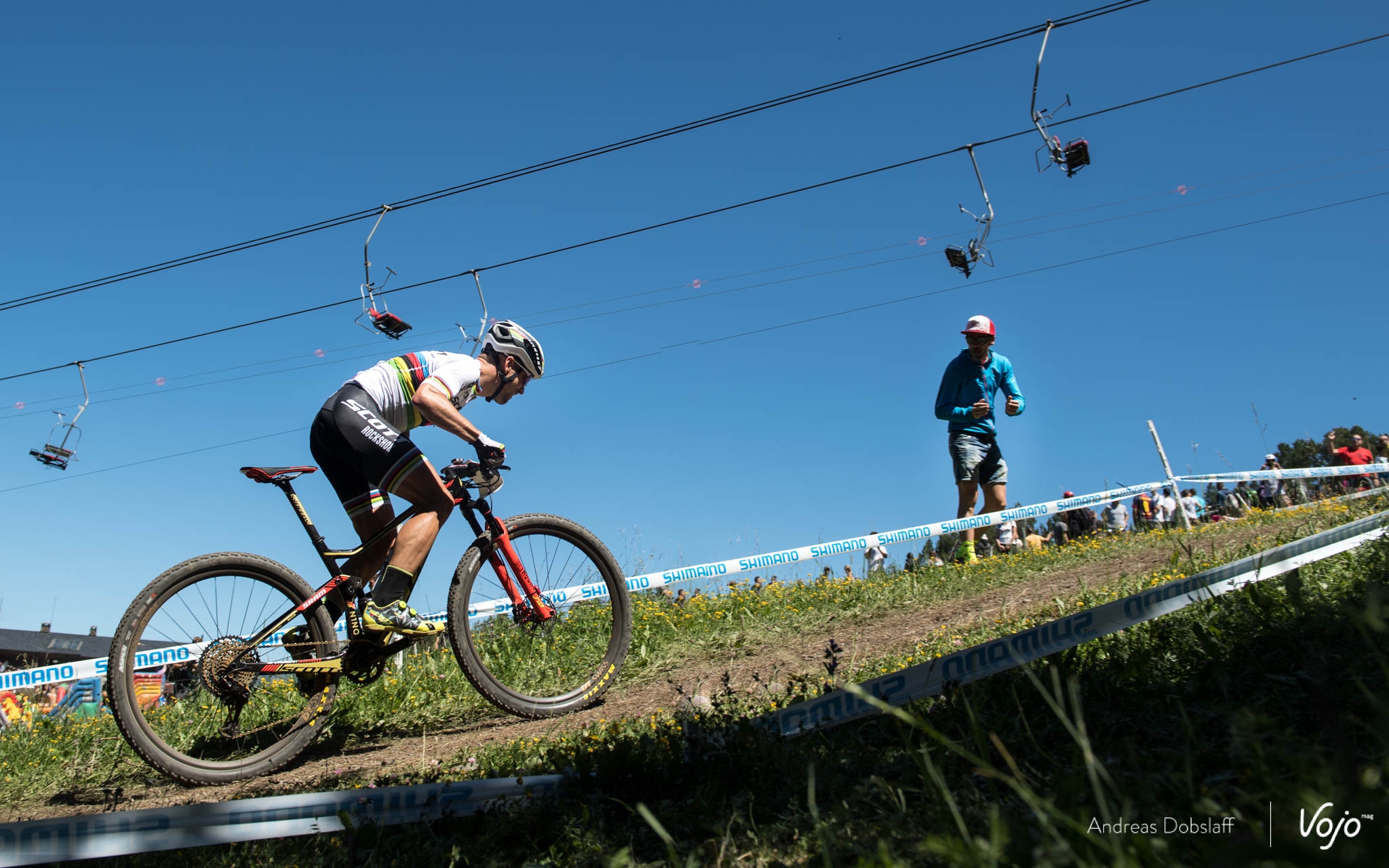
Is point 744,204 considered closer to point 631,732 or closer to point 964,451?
point 964,451

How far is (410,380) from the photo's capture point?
4.40 m

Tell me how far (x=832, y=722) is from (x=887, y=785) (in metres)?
0.61

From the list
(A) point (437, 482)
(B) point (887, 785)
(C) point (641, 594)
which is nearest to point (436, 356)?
(A) point (437, 482)

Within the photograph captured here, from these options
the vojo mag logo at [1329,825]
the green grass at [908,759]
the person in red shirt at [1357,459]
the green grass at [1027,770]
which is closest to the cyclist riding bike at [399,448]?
the green grass at [908,759]

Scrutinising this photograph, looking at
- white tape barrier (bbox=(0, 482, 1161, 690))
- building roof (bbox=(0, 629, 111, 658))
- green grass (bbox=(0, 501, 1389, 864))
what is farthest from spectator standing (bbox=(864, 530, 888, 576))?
building roof (bbox=(0, 629, 111, 658))

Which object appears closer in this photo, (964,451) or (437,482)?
(437,482)

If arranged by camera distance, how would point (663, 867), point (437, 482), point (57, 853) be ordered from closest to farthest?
1. point (663, 867)
2. point (57, 853)
3. point (437, 482)

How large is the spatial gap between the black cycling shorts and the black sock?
417 mm

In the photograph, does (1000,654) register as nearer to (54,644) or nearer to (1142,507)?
(1142,507)

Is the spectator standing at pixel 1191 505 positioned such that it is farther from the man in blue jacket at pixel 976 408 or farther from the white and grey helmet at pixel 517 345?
the white and grey helmet at pixel 517 345

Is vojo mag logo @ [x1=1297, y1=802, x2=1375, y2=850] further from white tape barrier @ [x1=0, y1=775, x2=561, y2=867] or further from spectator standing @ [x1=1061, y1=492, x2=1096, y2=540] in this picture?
spectator standing @ [x1=1061, y1=492, x2=1096, y2=540]

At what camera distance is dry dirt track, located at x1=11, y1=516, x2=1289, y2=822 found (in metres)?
3.60

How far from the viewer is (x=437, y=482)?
421 cm

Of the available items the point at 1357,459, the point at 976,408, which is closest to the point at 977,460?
the point at 976,408
